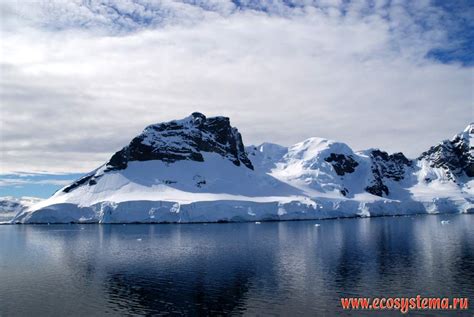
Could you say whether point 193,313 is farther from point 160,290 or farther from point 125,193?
point 125,193

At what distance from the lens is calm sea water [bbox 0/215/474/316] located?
151 ft

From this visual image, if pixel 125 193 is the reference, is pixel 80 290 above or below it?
below

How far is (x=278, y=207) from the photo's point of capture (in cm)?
19562

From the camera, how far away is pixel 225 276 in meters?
59.3

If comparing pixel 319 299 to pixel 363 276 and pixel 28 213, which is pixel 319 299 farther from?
pixel 28 213

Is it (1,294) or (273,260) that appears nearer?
(1,294)

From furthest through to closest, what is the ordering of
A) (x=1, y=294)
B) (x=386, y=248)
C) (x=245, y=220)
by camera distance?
(x=245, y=220), (x=386, y=248), (x=1, y=294)

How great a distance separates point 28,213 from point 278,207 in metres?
109

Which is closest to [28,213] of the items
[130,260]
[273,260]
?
[130,260]

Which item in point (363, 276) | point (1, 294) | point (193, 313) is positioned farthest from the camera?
point (363, 276)

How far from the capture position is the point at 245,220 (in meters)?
187

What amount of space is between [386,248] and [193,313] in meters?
53.4

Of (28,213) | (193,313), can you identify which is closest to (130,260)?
(193,313)

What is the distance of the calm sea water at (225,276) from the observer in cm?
4594
